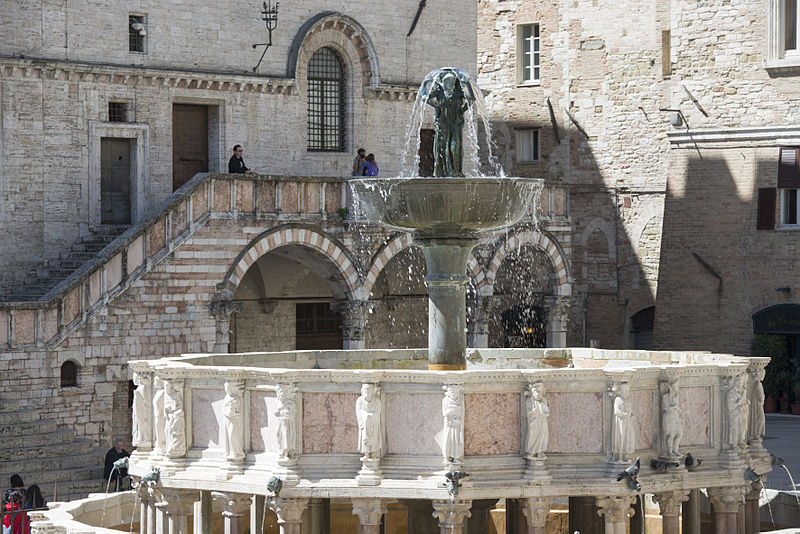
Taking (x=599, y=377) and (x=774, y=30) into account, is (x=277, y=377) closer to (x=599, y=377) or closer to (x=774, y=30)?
(x=599, y=377)

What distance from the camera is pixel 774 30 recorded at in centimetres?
3347

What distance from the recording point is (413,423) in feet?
49.4

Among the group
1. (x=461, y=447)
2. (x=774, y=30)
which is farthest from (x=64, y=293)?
(x=774, y=30)

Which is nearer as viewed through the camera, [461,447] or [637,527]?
[461,447]

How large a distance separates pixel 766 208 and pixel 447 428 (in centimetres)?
2034

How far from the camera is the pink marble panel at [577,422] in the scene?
15219mm

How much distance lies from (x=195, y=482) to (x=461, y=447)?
2.59 meters

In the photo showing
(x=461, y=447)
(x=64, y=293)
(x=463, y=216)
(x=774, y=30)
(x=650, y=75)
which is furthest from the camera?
(x=650, y=75)

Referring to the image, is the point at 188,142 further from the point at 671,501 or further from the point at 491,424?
the point at 671,501

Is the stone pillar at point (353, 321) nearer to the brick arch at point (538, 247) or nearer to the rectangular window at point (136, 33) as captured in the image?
the brick arch at point (538, 247)

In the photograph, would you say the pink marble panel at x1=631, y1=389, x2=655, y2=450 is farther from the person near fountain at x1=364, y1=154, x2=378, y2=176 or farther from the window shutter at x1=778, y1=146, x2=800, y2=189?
the window shutter at x1=778, y1=146, x2=800, y2=189

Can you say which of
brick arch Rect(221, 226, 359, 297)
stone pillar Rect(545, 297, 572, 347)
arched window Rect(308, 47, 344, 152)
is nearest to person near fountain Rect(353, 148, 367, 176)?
arched window Rect(308, 47, 344, 152)

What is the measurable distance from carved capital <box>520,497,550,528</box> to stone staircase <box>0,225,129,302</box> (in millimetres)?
15598

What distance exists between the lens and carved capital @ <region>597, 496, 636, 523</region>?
1518 centimetres
